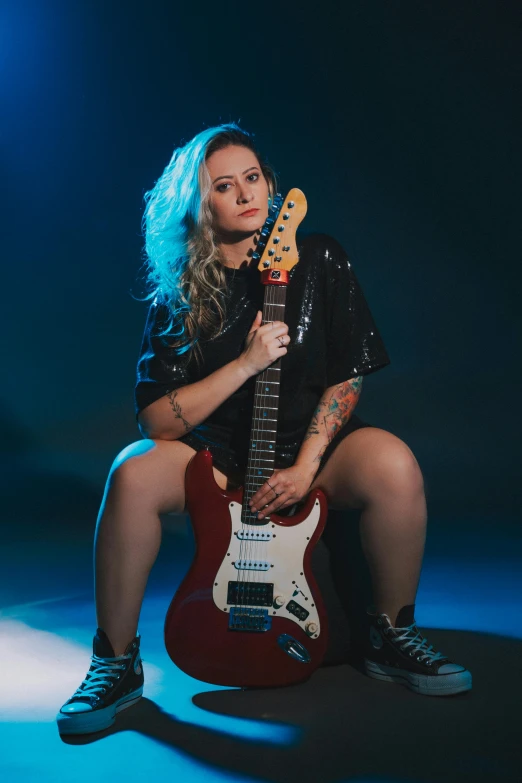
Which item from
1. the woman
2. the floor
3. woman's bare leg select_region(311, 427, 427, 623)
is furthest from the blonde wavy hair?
the floor

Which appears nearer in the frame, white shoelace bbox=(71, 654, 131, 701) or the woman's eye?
white shoelace bbox=(71, 654, 131, 701)

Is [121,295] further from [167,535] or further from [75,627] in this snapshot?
[75,627]

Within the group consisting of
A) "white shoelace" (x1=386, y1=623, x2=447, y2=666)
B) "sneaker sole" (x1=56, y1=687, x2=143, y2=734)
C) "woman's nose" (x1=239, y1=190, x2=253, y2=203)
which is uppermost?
"woman's nose" (x1=239, y1=190, x2=253, y2=203)

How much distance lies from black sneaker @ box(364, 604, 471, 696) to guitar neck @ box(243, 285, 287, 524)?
1.48 feet

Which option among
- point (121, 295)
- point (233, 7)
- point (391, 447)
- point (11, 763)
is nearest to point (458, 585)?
point (391, 447)

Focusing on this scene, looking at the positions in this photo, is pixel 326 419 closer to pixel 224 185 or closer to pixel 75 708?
pixel 224 185

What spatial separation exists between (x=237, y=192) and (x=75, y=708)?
1.28 metres

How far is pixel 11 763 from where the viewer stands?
1812 mm

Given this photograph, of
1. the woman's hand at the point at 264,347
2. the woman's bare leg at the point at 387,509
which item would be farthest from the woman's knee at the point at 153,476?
the woman's bare leg at the point at 387,509

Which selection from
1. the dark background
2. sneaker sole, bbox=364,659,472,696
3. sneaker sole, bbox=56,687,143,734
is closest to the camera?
sneaker sole, bbox=56,687,143,734

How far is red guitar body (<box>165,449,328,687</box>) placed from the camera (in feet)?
6.89

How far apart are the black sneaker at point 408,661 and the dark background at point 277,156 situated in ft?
7.56

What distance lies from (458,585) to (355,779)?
4.31 ft

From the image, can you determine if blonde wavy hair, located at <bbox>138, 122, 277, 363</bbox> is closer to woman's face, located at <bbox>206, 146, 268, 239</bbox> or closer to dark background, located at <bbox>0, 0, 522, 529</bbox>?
woman's face, located at <bbox>206, 146, 268, 239</bbox>
